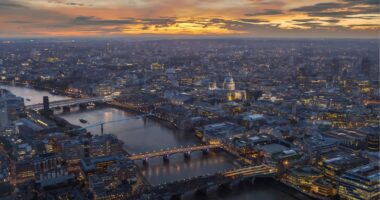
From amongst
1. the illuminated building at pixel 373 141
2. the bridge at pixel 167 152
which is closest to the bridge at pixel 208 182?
the bridge at pixel 167 152

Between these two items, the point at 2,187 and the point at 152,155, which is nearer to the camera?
the point at 2,187

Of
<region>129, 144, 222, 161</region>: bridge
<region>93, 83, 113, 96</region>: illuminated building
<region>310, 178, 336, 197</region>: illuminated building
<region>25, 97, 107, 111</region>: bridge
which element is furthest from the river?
<region>93, 83, 113, 96</region>: illuminated building

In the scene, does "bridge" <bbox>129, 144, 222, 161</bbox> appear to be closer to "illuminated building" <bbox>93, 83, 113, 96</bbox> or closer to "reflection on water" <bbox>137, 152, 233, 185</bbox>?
"reflection on water" <bbox>137, 152, 233, 185</bbox>

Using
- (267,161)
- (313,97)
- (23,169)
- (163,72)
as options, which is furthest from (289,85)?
(23,169)

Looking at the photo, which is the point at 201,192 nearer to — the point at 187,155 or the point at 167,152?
the point at 167,152

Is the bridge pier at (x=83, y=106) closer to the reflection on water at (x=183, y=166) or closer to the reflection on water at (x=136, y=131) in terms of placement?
the reflection on water at (x=136, y=131)

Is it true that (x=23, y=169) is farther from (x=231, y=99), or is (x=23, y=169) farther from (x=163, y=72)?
(x=163, y=72)

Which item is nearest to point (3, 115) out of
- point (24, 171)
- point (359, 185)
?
point (24, 171)
